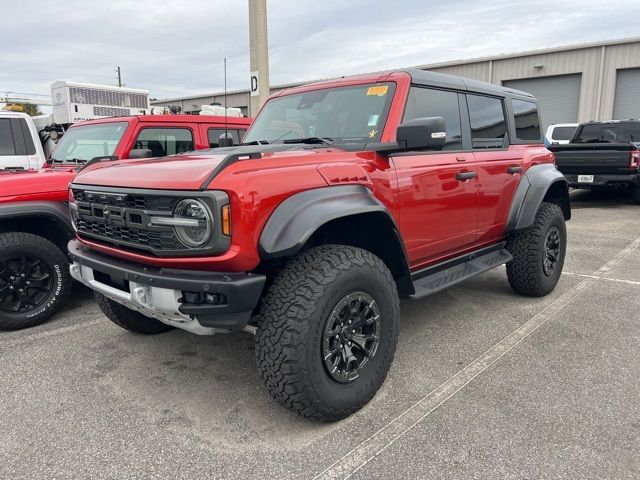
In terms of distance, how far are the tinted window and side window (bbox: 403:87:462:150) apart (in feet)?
15.7

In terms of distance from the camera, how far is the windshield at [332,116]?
3293 millimetres

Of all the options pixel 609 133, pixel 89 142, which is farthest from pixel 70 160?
pixel 609 133

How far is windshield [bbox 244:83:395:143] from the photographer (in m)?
3.29

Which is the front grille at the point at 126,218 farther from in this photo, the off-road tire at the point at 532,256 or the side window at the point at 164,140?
the off-road tire at the point at 532,256

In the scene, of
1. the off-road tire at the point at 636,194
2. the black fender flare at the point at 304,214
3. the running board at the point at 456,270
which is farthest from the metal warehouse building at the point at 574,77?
the black fender flare at the point at 304,214

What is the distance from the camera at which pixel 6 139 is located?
574 cm

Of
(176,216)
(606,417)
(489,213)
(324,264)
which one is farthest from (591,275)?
(176,216)

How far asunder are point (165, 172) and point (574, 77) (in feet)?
76.7

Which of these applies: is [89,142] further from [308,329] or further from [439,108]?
[308,329]

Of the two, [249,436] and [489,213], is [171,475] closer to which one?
[249,436]

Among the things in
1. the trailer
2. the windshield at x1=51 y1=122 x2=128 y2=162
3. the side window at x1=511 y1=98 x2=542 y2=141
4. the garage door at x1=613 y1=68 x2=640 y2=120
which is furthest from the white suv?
the garage door at x1=613 y1=68 x2=640 y2=120

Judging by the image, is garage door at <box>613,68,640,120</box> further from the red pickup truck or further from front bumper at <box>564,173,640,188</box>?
the red pickup truck

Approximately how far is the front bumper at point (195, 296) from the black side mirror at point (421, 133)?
1216 mm

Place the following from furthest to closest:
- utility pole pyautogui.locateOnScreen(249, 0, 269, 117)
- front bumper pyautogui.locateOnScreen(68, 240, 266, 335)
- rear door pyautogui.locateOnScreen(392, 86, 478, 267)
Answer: utility pole pyautogui.locateOnScreen(249, 0, 269, 117)
rear door pyautogui.locateOnScreen(392, 86, 478, 267)
front bumper pyautogui.locateOnScreen(68, 240, 266, 335)
